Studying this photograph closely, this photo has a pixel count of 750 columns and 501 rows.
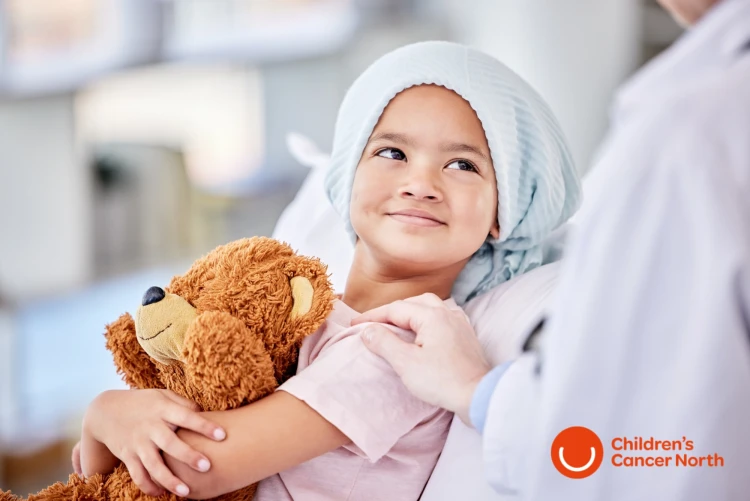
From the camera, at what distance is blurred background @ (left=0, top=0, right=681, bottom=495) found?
3248 millimetres

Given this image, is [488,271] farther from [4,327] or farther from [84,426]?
[4,327]

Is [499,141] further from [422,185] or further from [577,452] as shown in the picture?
[577,452]

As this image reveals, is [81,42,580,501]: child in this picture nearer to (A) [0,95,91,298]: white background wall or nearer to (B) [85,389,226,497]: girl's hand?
(B) [85,389,226,497]: girl's hand

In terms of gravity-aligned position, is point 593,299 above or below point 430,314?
above

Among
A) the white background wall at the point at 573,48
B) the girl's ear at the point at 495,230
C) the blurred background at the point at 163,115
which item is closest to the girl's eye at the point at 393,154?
the girl's ear at the point at 495,230

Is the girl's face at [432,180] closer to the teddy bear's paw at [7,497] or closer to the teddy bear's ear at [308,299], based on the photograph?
the teddy bear's ear at [308,299]

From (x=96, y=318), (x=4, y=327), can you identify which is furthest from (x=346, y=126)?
(x=96, y=318)

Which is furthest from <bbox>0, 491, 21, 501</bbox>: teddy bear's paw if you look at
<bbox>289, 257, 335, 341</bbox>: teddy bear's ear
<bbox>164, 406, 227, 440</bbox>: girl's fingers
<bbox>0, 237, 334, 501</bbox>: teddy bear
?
<bbox>289, 257, 335, 341</bbox>: teddy bear's ear

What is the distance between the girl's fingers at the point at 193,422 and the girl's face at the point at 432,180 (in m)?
0.31

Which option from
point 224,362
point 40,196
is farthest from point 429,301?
point 40,196

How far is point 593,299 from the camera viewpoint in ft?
1.99

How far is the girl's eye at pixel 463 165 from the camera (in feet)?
3.21

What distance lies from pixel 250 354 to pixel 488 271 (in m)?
0.40

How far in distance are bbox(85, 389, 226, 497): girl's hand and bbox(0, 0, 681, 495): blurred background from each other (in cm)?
213
